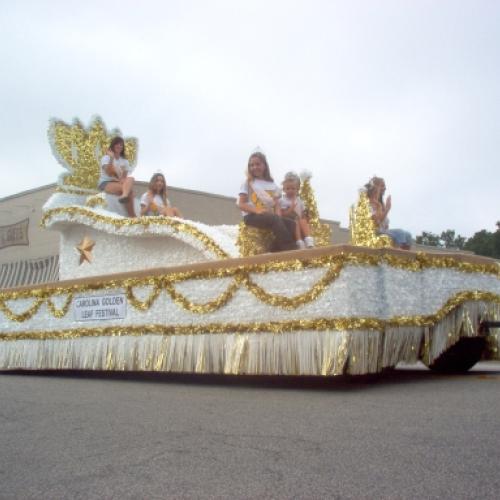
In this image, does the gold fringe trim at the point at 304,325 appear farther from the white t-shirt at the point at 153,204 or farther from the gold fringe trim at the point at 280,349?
the white t-shirt at the point at 153,204

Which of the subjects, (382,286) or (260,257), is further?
(260,257)

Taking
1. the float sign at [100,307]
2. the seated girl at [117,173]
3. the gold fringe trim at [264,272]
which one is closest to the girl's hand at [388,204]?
the gold fringe trim at [264,272]

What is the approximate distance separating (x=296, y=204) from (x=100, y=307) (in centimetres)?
262

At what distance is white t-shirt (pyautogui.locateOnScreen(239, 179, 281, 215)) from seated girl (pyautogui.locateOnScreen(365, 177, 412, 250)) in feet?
3.98

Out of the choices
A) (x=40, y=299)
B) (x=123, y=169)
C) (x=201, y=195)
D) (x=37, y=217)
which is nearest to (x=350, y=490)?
(x=40, y=299)

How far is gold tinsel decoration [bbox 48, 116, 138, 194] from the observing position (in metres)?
11.3

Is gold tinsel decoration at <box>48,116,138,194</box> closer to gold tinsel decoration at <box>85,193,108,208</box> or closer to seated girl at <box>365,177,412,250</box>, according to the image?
gold tinsel decoration at <box>85,193,108,208</box>

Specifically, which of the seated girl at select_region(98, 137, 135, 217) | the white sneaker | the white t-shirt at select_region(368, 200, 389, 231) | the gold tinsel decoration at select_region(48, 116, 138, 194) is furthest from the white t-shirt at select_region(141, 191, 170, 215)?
the white t-shirt at select_region(368, 200, 389, 231)

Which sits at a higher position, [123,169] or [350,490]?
[123,169]

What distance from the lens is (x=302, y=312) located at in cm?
618

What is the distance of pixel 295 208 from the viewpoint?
805cm

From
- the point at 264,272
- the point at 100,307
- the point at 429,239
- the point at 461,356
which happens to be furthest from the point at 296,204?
the point at 429,239

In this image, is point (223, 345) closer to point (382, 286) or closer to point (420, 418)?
point (382, 286)

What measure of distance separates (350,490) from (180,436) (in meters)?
1.46
